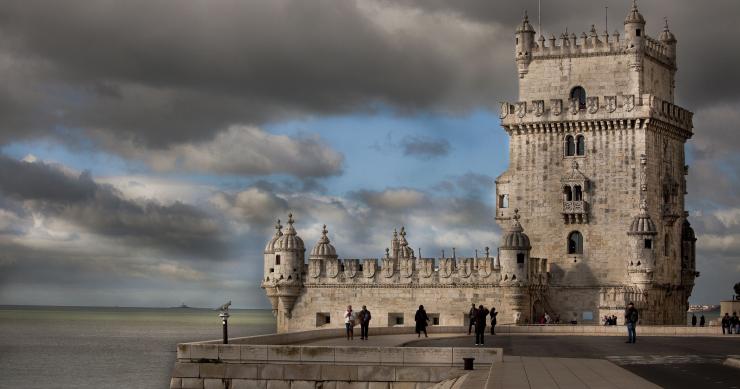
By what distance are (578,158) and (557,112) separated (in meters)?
3.11

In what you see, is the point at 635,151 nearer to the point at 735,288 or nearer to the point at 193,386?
the point at 735,288

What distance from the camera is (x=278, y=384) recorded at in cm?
4822

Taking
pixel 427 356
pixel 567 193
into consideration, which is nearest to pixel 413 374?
pixel 427 356

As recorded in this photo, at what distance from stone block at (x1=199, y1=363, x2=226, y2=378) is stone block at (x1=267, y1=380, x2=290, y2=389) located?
1.80 m

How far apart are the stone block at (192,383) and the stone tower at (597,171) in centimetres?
3534

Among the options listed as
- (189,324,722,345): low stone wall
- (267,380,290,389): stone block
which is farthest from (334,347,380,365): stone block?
(189,324,722,345): low stone wall

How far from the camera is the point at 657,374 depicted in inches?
1609

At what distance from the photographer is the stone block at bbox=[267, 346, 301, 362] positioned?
159 feet

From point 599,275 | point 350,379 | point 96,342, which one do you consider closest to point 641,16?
point 599,275

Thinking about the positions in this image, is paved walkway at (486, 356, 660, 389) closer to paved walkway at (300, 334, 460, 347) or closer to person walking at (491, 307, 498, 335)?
paved walkway at (300, 334, 460, 347)

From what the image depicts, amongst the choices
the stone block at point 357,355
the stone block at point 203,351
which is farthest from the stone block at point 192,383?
the stone block at point 357,355

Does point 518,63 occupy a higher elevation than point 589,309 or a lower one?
higher

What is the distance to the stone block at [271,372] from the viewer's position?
158 feet

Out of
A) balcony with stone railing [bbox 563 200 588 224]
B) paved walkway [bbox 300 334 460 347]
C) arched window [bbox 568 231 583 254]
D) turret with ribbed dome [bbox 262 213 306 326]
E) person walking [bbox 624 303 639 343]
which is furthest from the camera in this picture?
turret with ribbed dome [bbox 262 213 306 326]
